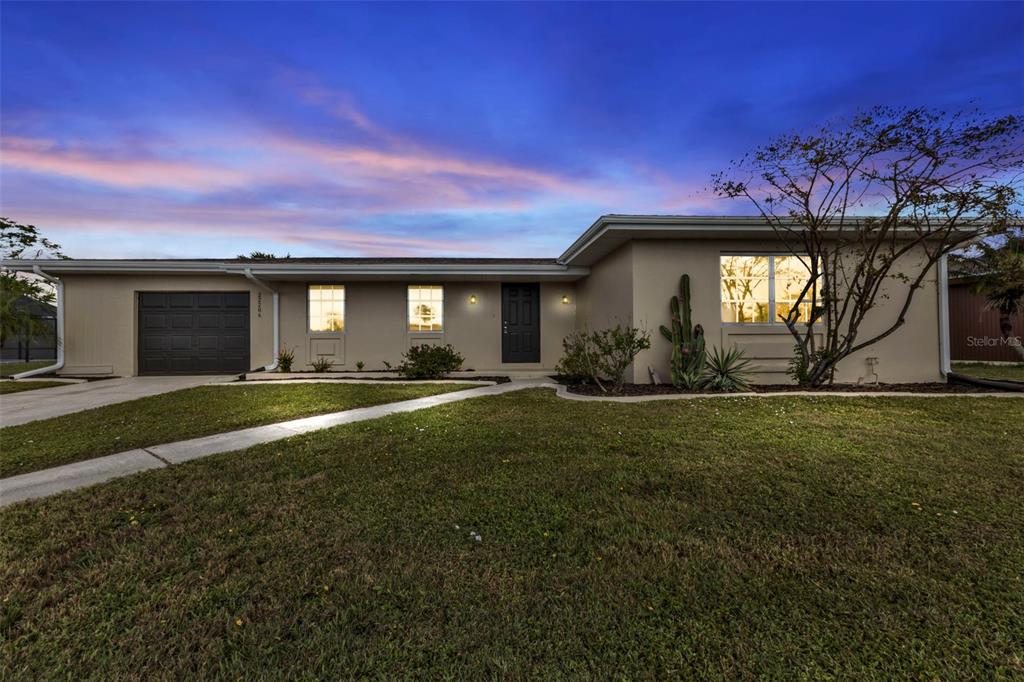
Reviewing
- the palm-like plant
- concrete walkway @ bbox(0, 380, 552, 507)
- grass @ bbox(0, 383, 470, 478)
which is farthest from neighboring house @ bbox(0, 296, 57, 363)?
the palm-like plant

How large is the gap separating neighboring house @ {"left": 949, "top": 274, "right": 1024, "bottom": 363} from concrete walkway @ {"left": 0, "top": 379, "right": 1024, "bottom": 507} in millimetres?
10675

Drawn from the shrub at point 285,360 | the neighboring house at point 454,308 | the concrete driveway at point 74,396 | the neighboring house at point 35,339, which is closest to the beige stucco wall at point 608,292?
the neighboring house at point 454,308

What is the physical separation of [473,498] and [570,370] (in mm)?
5479

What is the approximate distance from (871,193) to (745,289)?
88.8 inches

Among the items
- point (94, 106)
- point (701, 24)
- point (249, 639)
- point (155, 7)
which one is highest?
point (701, 24)

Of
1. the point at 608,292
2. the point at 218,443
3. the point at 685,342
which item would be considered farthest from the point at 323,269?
the point at 685,342

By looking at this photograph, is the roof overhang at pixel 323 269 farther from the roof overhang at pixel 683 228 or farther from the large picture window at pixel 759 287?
the large picture window at pixel 759 287

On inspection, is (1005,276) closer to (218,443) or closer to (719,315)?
(719,315)

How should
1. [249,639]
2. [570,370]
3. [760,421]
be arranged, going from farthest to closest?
[570,370]
[760,421]
[249,639]

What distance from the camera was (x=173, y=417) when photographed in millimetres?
5383

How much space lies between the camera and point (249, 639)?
5.19 feet

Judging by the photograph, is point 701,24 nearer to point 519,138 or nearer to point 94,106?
point 519,138

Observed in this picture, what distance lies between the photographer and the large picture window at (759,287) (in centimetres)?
781

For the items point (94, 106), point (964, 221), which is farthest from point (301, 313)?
point (964, 221)
